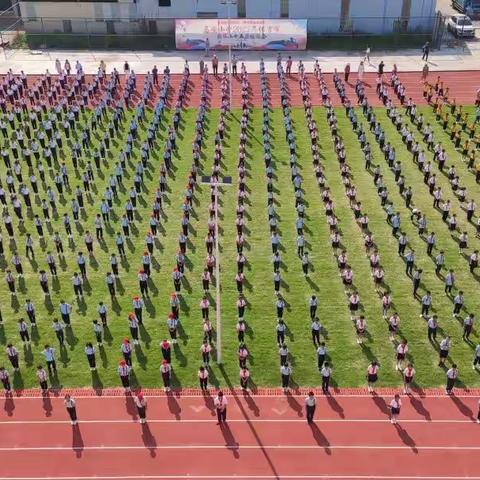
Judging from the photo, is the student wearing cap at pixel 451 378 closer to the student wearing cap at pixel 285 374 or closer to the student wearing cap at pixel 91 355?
the student wearing cap at pixel 285 374

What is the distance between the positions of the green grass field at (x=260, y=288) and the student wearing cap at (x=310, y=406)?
47.1 inches

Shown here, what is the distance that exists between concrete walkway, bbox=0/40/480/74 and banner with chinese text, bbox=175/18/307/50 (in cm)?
64

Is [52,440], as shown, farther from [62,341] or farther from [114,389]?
[62,341]

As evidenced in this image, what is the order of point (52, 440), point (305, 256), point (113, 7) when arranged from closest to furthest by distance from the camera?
point (52, 440)
point (305, 256)
point (113, 7)

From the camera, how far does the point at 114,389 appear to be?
1516cm

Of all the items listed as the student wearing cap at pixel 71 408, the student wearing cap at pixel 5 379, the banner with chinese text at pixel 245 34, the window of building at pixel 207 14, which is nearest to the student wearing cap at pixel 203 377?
the student wearing cap at pixel 71 408

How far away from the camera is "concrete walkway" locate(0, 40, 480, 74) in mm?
38906

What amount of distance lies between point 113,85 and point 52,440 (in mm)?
23780

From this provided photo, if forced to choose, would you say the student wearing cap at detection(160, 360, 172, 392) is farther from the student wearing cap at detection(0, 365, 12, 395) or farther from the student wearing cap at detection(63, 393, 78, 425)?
the student wearing cap at detection(0, 365, 12, 395)

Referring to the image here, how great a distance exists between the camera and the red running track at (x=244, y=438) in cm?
1311

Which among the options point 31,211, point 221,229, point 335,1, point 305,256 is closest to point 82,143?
point 31,211

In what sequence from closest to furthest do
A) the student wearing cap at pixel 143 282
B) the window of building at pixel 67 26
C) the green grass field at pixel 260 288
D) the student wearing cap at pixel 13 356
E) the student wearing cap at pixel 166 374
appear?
1. the student wearing cap at pixel 166 374
2. the student wearing cap at pixel 13 356
3. the green grass field at pixel 260 288
4. the student wearing cap at pixel 143 282
5. the window of building at pixel 67 26

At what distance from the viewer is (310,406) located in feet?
45.8

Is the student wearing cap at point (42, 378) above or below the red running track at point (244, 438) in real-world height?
above
